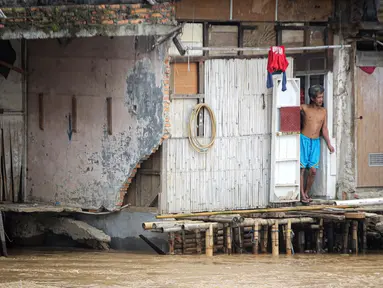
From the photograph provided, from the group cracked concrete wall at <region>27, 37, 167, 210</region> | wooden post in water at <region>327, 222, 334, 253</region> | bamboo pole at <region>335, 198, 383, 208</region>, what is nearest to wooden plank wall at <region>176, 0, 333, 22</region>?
cracked concrete wall at <region>27, 37, 167, 210</region>

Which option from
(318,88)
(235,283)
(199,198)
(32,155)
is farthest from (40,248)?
(318,88)

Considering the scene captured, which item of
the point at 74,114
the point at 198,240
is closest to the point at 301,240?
the point at 198,240

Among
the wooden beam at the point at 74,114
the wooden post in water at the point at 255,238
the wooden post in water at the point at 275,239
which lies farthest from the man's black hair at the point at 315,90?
the wooden beam at the point at 74,114

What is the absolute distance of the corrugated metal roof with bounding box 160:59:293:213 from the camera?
1923 centimetres

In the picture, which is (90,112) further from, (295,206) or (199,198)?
(295,206)

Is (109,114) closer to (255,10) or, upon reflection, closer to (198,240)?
(198,240)

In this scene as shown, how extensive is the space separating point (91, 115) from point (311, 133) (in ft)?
14.1

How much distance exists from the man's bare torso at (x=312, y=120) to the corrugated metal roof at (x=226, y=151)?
0.77 metres

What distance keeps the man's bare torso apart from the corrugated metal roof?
0.77 metres

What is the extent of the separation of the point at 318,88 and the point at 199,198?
314 centimetres

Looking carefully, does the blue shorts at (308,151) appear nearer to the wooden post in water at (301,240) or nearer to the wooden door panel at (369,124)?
the wooden door panel at (369,124)

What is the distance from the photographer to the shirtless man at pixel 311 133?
20.1 m

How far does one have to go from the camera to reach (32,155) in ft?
64.1

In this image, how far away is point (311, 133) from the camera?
2012cm
